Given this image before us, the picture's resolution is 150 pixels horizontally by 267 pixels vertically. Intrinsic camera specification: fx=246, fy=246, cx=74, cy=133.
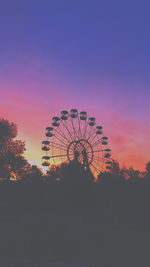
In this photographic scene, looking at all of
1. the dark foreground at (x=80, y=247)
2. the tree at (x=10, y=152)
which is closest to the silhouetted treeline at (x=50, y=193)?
the tree at (x=10, y=152)

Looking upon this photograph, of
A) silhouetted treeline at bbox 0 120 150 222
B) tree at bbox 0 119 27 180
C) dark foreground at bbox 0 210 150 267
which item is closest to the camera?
dark foreground at bbox 0 210 150 267

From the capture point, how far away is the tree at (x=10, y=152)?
4041 cm

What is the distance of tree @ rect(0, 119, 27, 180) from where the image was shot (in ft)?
133

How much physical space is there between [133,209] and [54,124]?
1552 centimetres

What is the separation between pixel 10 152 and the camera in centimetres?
4131

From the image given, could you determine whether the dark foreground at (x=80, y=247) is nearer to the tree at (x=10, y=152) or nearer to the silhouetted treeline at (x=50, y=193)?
the silhouetted treeline at (x=50, y=193)

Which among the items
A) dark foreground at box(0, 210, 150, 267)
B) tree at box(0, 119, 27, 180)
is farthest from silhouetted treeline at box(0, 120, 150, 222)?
dark foreground at box(0, 210, 150, 267)

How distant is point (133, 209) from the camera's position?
3181 centimetres

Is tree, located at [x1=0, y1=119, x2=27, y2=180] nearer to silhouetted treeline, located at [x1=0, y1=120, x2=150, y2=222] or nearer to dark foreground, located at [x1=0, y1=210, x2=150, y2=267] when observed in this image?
silhouetted treeline, located at [x1=0, y1=120, x2=150, y2=222]

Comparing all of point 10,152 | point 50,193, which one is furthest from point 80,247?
point 50,193

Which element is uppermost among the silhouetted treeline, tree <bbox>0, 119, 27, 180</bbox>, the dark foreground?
tree <bbox>0, 119, 27, 180</bbox>

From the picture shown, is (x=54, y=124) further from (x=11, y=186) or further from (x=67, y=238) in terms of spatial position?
(x=67, y=238)

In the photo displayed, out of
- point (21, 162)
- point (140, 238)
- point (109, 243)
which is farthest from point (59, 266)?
point (21, 162)

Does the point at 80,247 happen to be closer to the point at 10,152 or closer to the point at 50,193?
the point at 10,152
